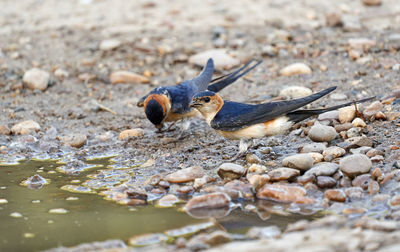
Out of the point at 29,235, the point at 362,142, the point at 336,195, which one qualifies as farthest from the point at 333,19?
the point at 29,235

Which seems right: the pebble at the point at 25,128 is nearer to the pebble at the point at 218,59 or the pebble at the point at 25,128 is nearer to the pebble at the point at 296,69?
the pebble at the point at 218,59

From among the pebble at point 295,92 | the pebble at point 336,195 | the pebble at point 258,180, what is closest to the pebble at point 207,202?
the pebble at point 258,180

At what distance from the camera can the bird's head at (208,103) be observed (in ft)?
19.3

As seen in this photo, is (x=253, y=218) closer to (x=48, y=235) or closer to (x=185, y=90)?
(x=48, y=235)

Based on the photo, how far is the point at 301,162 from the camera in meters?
5.22

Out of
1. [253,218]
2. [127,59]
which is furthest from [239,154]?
[127,59]

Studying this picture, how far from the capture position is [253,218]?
448 centimetres

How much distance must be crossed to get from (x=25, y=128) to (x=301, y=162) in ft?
11.6

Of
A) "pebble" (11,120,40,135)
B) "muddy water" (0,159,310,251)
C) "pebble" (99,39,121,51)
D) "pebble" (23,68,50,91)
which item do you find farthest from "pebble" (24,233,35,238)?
"pebble" (99,39,121,51)

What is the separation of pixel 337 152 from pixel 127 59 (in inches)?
178

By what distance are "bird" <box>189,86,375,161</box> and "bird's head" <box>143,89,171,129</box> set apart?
0.72 meters

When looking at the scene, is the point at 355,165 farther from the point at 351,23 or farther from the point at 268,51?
the point at 351,23

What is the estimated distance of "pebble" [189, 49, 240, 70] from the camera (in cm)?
862

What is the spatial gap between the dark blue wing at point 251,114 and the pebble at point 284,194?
3.02 feet
